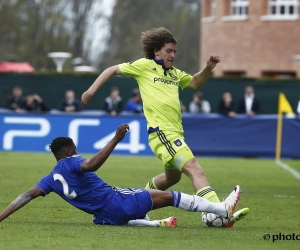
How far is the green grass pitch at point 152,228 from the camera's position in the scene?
9109 millimetres

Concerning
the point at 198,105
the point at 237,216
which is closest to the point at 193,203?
the point at 237,216

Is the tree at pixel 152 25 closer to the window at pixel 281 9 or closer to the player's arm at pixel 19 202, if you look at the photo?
the window at pixel 281 9

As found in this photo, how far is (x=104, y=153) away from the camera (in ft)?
32.1

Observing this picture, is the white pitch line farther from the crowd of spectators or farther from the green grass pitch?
the crowd of spectators

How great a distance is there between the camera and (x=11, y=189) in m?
15.2

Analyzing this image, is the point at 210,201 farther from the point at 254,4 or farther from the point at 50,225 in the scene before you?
the point at 254,4

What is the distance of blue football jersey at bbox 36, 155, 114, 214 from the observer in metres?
10.2

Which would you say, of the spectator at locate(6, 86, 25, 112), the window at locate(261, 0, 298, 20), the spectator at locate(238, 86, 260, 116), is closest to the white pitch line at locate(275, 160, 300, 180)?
the spectator at locate(238, 86, 260, 116)

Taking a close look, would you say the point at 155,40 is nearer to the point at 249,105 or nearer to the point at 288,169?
the point at 288,169

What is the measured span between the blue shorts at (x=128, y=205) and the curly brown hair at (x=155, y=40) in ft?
5.91

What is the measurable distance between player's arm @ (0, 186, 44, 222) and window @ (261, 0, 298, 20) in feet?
122

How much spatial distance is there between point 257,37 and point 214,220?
119 ft

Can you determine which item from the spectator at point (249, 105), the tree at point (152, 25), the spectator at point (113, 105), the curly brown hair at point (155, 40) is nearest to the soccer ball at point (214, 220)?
the curly brown hair at point (155, 40)

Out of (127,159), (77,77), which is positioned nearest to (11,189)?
(127,159)
